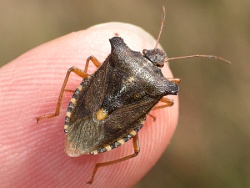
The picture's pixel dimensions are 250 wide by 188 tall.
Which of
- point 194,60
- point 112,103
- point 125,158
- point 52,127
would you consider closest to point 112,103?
point 112,103

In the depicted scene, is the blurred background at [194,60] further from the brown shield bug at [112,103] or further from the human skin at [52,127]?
the brown shield bug at [112,103]

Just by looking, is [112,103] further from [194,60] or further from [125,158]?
[194,60]

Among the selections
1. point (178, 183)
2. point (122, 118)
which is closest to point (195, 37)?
point (178, 183)

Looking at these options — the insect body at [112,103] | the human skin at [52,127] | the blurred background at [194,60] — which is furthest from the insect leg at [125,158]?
the blurred background at [194,60]

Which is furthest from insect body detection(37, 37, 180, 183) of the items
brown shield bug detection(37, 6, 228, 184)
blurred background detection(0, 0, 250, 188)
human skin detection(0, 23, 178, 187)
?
blurred background detection(0, 0, 250, 188)

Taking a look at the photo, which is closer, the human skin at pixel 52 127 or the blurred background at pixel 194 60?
the human skin at pixel 52 127

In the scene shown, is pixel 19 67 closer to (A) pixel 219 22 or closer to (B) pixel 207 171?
(B) pixel 207 171
